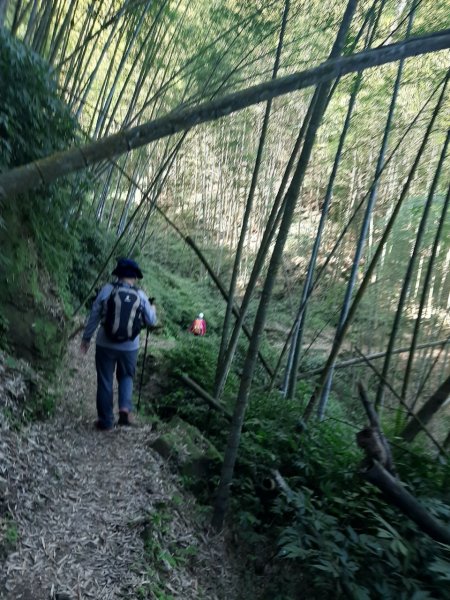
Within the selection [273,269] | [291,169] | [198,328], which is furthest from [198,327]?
[273,269]

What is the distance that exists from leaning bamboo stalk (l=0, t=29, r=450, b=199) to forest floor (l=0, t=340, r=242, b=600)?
146cm

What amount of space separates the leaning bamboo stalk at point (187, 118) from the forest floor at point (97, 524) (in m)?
1.46

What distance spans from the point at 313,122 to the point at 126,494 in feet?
8.32

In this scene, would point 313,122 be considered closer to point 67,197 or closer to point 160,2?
point 67,197

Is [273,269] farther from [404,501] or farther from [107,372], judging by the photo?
[107,372]

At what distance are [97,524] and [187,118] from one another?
217 centimetres

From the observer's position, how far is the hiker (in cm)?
369

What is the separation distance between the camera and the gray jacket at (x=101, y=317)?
12.2ft

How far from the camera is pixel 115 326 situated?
3.69 m

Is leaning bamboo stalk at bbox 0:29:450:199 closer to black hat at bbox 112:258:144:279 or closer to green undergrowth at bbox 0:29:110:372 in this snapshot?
green undergrowth at bbox 0:29:110:372

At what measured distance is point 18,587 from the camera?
197 centimetres

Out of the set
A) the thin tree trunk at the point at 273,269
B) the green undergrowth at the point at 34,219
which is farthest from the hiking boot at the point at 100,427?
the thin tree trunk at the point at 273,269

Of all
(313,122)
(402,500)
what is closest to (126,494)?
(402,500)

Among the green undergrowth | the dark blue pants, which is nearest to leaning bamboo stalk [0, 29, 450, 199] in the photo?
the green undergrowth
